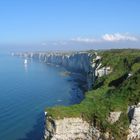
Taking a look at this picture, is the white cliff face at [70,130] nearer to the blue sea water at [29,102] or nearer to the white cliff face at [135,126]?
the white cliff face at [135,126]

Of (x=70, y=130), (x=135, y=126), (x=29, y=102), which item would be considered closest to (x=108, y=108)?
(x=135, y=126)

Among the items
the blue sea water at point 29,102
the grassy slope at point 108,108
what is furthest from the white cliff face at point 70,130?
the blue sea water at point 29,102

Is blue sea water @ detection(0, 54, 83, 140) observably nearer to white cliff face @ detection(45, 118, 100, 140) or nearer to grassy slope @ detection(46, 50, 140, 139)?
grassy slope @ detection(46, 50, 140, 139)

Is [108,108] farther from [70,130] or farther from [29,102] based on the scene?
[29,102]

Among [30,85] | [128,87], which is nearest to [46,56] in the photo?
[30,85]

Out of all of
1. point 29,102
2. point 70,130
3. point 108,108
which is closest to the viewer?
point 70,130

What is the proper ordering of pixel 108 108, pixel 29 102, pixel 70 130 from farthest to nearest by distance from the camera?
1. pixel 29 102
2. pixel 108 108
3. pixel 70 130

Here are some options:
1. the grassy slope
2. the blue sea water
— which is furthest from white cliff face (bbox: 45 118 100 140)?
the blue sea water
